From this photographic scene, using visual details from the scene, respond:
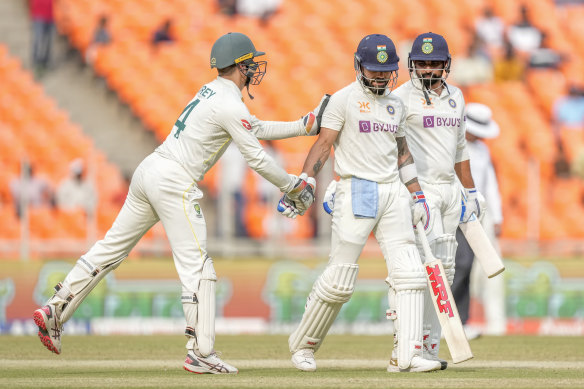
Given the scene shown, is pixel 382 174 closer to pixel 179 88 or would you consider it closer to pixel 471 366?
pixel 471 366

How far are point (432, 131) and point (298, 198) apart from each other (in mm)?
986

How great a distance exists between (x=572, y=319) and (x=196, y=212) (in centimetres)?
643

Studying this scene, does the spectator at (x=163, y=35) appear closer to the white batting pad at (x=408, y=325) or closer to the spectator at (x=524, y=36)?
the spectator at (x=524, y=36)

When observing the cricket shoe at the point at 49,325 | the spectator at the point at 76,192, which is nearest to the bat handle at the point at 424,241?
the cricket shoe at the point at 49,325

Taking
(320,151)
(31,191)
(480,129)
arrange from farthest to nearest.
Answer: (31,191) → (480,129) → (320,151)

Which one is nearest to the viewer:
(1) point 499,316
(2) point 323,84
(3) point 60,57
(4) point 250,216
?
(1) point 499,316

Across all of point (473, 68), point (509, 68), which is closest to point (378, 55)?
point (473, 68)

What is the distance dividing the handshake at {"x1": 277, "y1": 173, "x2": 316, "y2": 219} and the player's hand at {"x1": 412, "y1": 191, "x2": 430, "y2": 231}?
2.02 ft

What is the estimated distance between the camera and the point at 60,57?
16422mm

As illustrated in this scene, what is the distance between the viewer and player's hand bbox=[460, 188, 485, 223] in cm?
654

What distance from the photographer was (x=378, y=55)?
5.89 meters

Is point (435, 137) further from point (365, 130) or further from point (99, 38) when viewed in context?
point (99, 38)

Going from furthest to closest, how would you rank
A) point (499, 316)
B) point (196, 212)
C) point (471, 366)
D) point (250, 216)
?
point (250, 216)
point (499, 316)
point (471, 366)
point (196, 212)

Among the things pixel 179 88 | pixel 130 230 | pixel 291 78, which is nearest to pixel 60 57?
pixel 179 88
